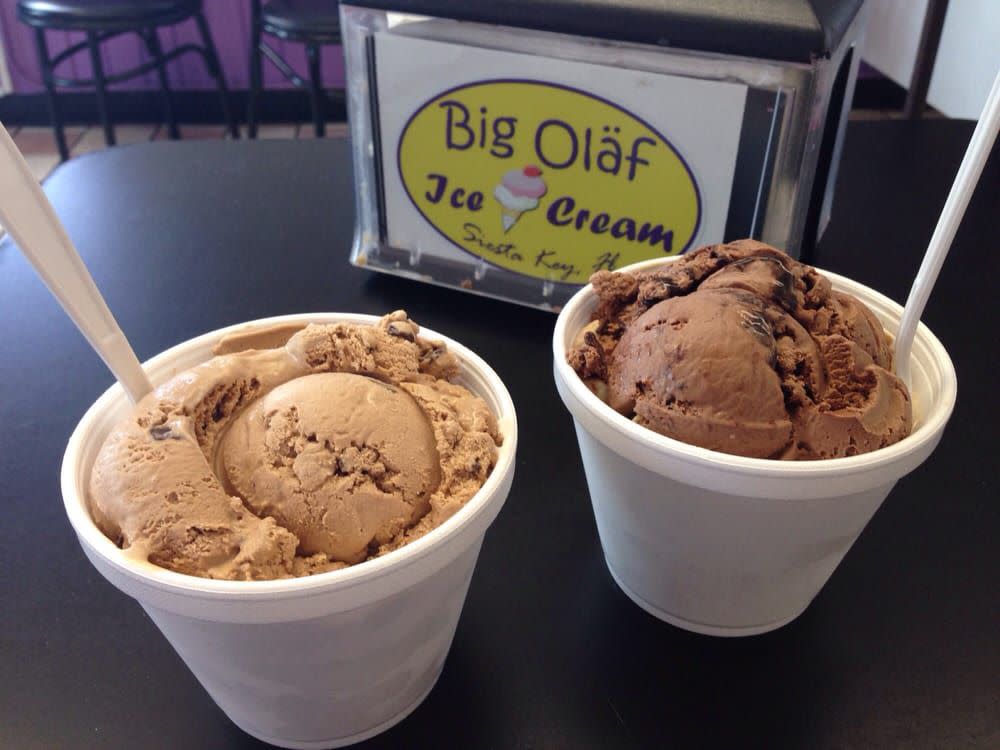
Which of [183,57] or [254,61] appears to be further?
[183,57]

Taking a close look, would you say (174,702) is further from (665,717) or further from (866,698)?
(866,698)

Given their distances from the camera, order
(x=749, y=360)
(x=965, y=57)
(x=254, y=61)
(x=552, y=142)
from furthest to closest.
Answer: (x=254, y=61)
(x=965, y=57)
(x=552, y=142)
(x=749, y=360)

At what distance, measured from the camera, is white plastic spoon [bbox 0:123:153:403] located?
1.78 feet

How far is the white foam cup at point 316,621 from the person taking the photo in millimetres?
521

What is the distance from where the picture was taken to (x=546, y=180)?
3.21 feet

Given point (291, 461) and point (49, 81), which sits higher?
point (291, 461)

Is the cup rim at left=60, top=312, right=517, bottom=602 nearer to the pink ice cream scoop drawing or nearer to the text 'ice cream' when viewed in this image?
the text 'ice cream'

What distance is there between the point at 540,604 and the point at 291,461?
252 millimetres

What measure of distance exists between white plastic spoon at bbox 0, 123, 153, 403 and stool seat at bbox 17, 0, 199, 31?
2194mm

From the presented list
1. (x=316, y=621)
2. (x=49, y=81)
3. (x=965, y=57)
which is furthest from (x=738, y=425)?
(x=49, y=81)

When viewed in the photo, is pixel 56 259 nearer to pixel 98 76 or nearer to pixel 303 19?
pixel 303 19

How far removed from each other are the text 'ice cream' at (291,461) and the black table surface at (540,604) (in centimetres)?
16

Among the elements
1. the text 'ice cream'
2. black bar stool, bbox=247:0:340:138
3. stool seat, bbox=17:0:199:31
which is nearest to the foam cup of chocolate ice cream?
the text 'ice cream'

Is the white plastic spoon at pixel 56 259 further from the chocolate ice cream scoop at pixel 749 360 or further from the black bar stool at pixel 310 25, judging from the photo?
the black bar stool at pixel 310 25
